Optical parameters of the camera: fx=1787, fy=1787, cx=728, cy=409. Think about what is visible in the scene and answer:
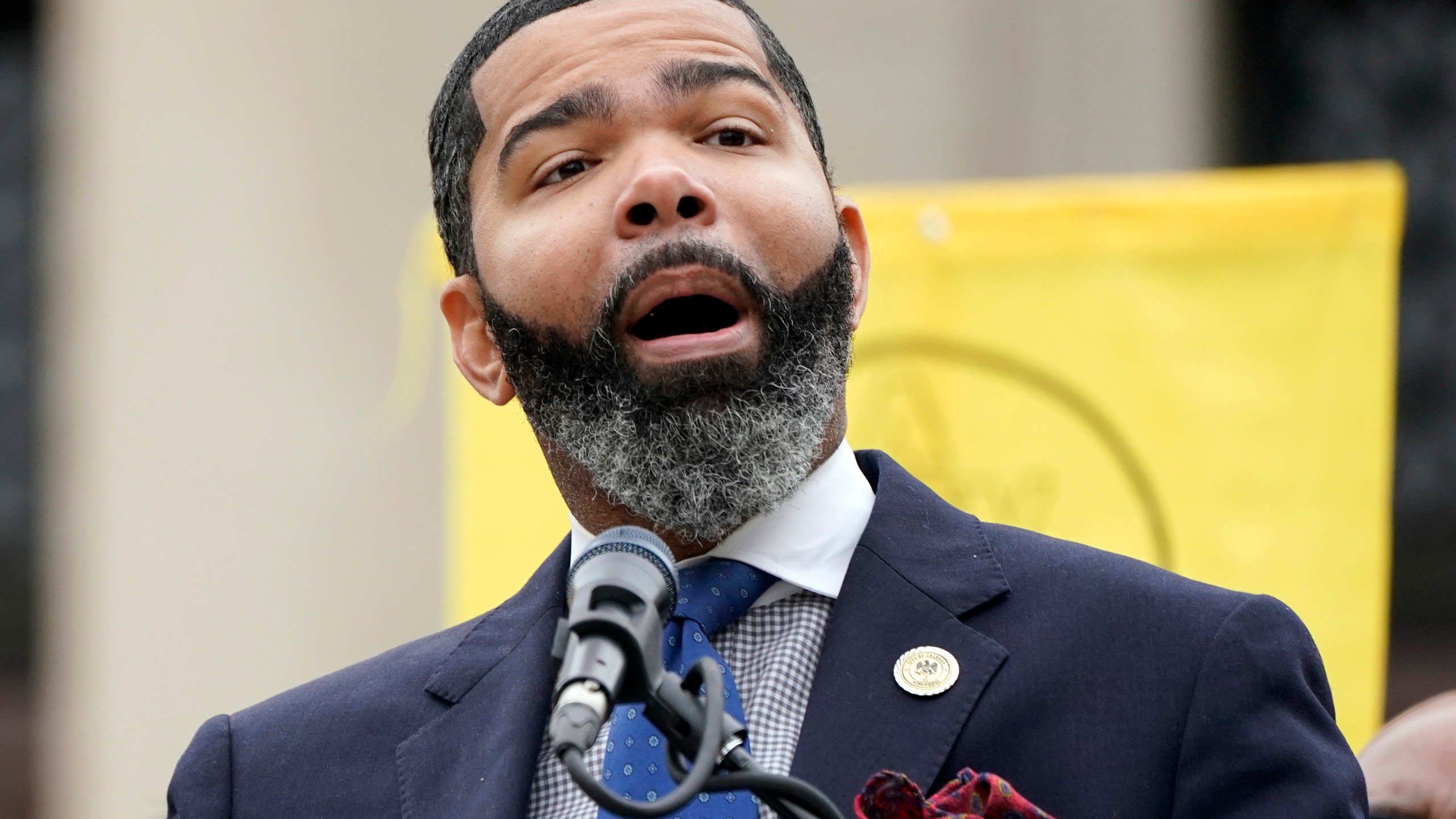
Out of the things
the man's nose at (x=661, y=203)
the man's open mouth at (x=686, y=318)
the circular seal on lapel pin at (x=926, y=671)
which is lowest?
the circular seal on lapel pin at (x=926, y=671)

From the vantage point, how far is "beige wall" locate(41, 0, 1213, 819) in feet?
20.8

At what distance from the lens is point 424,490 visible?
6383 mm

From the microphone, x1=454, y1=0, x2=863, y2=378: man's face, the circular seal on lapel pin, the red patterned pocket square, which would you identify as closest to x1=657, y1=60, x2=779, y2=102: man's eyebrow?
x1=454, y1=0, x2=863, y2=378: man's face

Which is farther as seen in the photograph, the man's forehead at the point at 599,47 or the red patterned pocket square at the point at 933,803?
the man's forehead at the point at 599,47

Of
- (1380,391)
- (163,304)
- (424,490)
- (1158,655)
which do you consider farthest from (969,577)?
(163,304)

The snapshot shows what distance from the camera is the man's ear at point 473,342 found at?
2951 millimetres

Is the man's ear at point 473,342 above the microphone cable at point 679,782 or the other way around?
above

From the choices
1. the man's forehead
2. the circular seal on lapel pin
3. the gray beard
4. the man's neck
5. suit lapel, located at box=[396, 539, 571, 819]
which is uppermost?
the man's forehead

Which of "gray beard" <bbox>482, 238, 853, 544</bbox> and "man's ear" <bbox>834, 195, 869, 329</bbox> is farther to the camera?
"man's ear" <bbox>834, 195, 869, 329</bbox>

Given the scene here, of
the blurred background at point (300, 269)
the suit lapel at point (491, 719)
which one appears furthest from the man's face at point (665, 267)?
the blurred background at point (300, 269)

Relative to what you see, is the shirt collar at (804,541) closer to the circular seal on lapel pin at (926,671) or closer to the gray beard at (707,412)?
the gray beard at (707,412)

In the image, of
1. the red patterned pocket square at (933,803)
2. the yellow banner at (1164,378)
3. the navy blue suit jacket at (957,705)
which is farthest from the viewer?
the yellow banner at (1164,378)

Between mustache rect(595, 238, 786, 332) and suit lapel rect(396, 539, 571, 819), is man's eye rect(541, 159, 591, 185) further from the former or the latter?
suit lapel rect(396, 539, 571, 819)

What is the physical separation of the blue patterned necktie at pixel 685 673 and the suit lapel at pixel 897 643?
0.36ft
